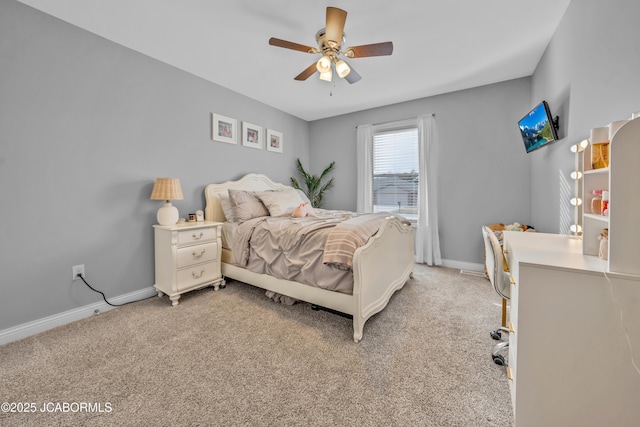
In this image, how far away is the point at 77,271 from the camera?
2.19m

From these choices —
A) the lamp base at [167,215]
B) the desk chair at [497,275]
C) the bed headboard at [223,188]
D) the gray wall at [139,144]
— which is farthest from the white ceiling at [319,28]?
the desk chair at [497,275]

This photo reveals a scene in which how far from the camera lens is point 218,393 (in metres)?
1.36

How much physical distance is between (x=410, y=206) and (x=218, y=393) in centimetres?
356

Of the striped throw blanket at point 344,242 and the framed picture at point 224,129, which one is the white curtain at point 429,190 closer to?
the striped throw blanket at point 344,242

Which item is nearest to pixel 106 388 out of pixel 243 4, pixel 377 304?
pixel 377 304

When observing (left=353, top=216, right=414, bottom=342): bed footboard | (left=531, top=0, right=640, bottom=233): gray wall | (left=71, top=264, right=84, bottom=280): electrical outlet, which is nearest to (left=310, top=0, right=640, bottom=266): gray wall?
(left=531, top=0, right=640, bottom=233): gray wall

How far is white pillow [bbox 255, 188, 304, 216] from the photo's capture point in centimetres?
318

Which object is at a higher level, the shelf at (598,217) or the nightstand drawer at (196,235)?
the shelf at (598,217)

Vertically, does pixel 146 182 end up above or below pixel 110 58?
below

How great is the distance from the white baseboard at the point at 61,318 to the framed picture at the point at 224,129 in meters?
2.07

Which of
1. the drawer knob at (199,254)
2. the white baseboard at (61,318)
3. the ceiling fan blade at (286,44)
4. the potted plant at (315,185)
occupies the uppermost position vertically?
the ceiling fan blade at (286,44)

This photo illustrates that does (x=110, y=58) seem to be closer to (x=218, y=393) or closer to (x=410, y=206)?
(x=218, y=393)

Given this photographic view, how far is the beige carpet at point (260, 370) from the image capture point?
4.03ft

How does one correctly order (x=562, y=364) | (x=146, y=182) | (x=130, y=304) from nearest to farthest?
(x=562, y=364) → (x=130, y=304) → (x=146, y=182)
